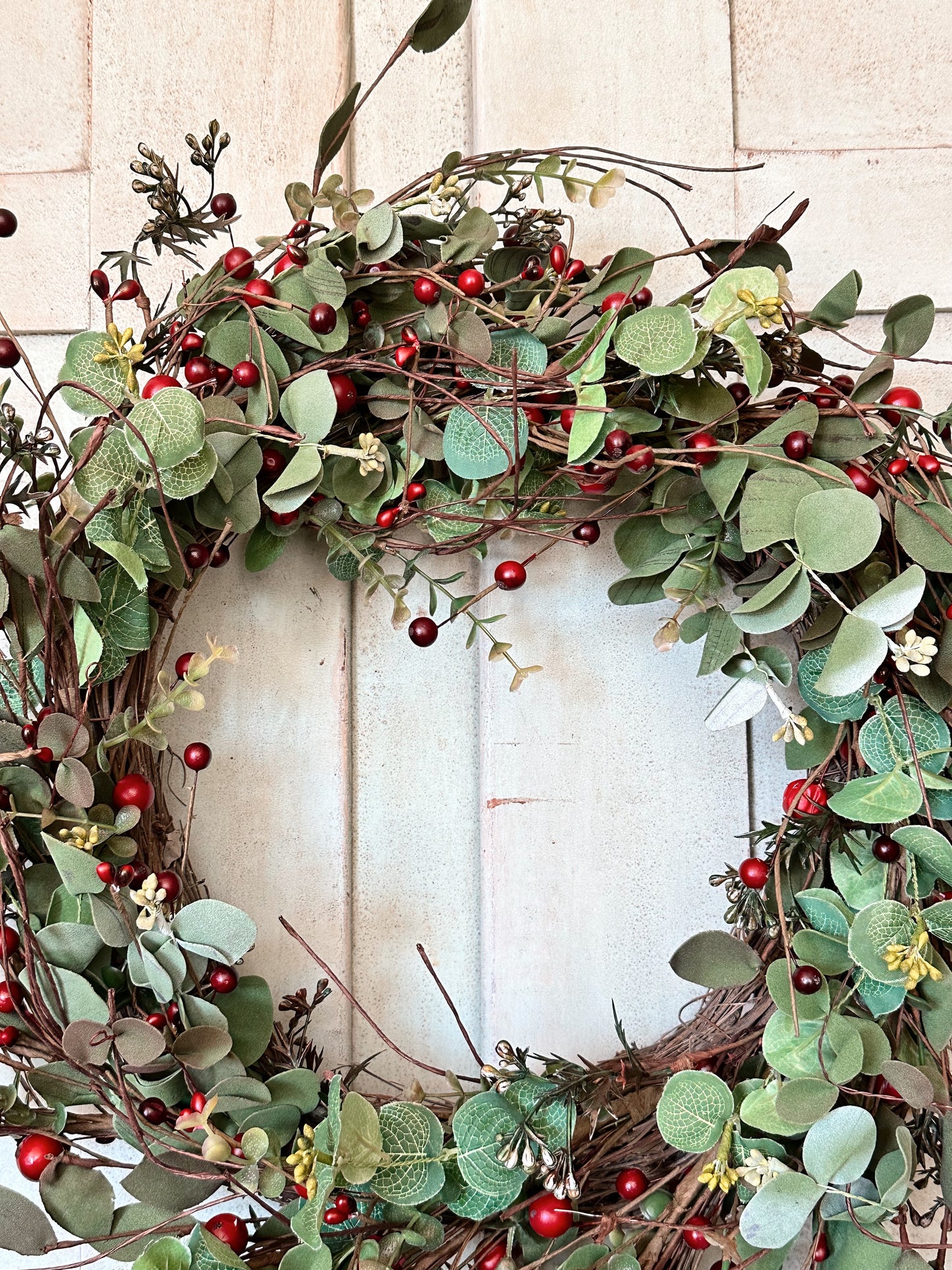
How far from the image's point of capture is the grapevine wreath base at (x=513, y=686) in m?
0.79

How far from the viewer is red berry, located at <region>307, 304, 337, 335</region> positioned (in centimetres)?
85

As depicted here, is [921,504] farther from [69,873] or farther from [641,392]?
[69,873]

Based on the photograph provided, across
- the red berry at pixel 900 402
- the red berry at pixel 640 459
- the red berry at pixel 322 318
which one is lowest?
the red berry at pixel 640 459

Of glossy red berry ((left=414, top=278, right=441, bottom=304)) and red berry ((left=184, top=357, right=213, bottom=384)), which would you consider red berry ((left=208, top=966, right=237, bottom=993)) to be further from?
glossy red berry ((left=414, top=278, right=441, bottom=304))

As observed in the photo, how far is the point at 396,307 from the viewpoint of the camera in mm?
917

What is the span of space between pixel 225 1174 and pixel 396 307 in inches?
30.9

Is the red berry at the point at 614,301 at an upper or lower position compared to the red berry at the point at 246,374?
upper

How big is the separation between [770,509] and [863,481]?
94 mm

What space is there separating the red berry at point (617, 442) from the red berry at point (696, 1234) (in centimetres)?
65

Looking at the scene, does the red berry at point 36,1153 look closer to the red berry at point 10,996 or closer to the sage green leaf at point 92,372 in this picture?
the red berry at point 10,996

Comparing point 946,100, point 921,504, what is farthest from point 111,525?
point 946,100

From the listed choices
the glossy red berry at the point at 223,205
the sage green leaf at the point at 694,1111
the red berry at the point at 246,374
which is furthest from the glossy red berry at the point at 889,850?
the glossy red berry at the point at 223,205

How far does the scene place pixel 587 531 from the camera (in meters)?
0.93

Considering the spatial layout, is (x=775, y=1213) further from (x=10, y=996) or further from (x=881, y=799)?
(x=10, y=996)
